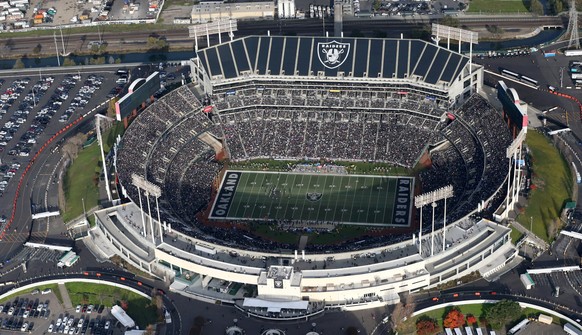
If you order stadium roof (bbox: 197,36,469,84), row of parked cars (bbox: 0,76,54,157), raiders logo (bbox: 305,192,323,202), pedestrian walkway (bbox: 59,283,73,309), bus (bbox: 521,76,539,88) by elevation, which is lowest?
pedestrian walkway (bbox: 59,283,73,309)

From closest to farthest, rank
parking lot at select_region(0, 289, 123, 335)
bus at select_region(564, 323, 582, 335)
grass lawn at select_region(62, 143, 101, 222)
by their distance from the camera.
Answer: bus at select_region(564, 323, 582, 335), parking lot at select_region(0, 289, 123, 335), grass lawn at select_region(62, 143, 101, 222)

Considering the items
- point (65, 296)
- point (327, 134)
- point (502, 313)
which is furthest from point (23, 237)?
point (502, 313)

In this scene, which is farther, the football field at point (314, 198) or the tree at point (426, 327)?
the football field at point (314, 198)

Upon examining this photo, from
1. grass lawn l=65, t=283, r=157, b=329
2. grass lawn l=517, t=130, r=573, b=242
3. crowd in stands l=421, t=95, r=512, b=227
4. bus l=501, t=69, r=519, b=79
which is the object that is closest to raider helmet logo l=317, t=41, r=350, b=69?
crowd in stands l=421, t=95, r=512, b=227

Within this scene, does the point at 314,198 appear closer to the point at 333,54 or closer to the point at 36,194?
the point at 333,54

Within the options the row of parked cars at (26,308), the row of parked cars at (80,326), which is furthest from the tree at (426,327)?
the row of parked cars at (26,308)

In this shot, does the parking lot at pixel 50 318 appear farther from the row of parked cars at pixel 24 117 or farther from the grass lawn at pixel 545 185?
the grass lawn at pixel 545 185

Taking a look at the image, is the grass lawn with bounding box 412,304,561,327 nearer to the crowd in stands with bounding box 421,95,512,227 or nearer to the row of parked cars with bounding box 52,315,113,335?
the crowd in stands with bounding box 421,95,512,227
